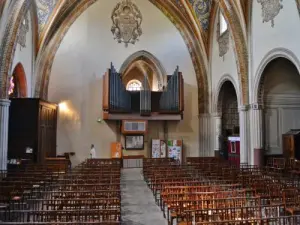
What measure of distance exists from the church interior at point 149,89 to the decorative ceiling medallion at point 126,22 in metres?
0.07

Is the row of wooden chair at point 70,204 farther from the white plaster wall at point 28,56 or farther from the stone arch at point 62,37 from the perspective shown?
the stone arch at point 62,37

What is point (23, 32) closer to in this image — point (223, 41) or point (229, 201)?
point (223, 41)

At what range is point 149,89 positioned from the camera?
19641mm

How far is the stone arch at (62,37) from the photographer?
19219mm

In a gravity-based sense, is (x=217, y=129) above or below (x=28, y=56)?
below

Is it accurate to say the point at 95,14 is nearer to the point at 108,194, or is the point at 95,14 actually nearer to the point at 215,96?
the point at 215,96

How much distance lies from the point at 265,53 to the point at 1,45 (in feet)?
38.7

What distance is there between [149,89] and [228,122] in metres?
5.79

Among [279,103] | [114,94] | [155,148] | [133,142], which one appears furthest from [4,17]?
[279,103]

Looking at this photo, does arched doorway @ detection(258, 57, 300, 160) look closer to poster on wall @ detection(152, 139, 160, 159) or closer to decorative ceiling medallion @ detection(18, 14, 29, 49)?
poster on wall @ detection(152, 139, 160, 159)

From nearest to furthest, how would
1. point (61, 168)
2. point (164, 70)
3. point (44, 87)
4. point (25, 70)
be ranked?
point (61, 168)
point (25, 70)
point (44, 87)
point (164, 70)

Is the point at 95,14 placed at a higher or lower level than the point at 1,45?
higher

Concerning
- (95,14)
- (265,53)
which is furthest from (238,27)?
(95,14)

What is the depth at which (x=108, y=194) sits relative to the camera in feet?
22.1
